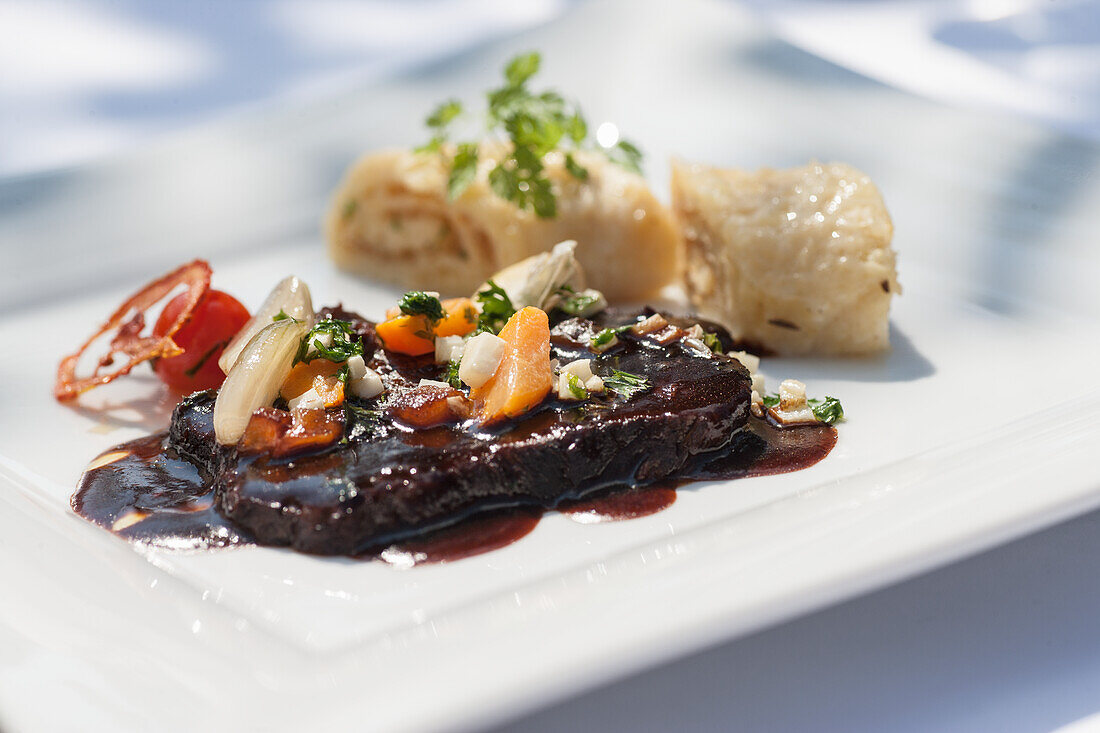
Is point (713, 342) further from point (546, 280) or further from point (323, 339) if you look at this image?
point (323, 339)

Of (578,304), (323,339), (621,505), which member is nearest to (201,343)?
(323,339)

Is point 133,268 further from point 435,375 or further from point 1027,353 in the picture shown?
point 1027,353

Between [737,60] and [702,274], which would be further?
[737,60]

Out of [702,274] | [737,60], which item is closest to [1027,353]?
[702,274]

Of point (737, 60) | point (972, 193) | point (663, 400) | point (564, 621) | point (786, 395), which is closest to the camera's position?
point (564, 621)

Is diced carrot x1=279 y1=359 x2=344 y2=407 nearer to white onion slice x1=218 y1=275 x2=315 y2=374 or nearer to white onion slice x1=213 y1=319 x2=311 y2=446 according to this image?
white onion slice x1=213 y1=319 x2=311 y2=446

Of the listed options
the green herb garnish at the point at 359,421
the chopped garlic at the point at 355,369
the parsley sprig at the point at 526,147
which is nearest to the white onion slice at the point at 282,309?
the chopped garlic at the point at 355,369
